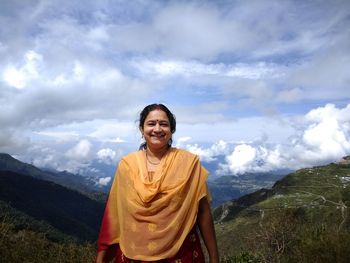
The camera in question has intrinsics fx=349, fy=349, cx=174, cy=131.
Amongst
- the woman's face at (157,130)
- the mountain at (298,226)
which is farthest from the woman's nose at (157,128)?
the mountain at (298,226)

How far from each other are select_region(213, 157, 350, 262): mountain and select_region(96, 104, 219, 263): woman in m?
15.0

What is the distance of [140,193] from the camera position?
12.4ft

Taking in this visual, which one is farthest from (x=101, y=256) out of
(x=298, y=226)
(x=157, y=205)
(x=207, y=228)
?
(x=298, y=226)

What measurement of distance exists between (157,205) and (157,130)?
861 millimetres

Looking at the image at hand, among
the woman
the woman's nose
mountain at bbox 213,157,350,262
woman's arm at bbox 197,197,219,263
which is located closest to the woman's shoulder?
the woman

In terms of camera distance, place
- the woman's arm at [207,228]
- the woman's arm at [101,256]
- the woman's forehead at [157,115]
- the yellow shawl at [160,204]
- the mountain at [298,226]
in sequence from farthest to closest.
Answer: the mountain at [298,226] → the woman's arm at [101,256] → the woman's forehead at [157,115] → the woman's arm at [207,228] → the yellow shawl at [160,204]

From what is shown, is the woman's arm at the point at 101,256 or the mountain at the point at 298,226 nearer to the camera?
the woman's arm at the point at 101,256

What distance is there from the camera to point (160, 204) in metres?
3.75

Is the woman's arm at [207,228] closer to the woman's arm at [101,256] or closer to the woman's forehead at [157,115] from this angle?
the woman's forehead at [157,115]

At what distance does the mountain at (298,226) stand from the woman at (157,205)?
15032 millimetres

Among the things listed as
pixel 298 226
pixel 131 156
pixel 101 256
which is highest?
pixel 131 156

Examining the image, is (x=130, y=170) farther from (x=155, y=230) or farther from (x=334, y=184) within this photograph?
(x=334, y=184)

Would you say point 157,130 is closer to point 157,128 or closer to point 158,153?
point 157,128

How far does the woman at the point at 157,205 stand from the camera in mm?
3787
